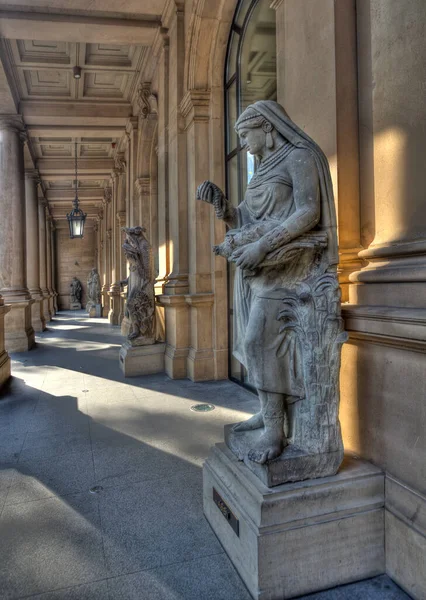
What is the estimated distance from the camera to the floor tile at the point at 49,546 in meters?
2.23

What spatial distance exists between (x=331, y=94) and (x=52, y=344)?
413 inches

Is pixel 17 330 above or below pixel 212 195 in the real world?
below

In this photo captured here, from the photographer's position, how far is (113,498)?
304 centimetres

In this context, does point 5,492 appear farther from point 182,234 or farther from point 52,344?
point 52,344

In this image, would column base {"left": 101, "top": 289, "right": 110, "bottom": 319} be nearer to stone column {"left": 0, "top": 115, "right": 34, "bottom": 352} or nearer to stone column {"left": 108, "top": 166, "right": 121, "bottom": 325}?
stone column {"left": 108, "top": 166, "right": 121, "bottom": 325}

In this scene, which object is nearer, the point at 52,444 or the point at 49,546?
the point at 49,546

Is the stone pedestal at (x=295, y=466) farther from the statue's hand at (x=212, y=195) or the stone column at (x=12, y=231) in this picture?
the stone column at (x=12, y=231)

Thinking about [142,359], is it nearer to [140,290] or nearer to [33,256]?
[140,290]

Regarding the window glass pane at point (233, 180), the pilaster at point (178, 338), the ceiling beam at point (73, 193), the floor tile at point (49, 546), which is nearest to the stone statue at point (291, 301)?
the floor tile at point (49, 546)

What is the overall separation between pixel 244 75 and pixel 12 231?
720 cm

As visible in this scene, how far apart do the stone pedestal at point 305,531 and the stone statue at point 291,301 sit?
0.11 metres

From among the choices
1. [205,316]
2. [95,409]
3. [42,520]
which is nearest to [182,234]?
[205,316]

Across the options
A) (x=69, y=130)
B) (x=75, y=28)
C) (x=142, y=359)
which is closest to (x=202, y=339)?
(x=142, y=359)

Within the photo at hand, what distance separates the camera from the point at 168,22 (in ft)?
26.6
